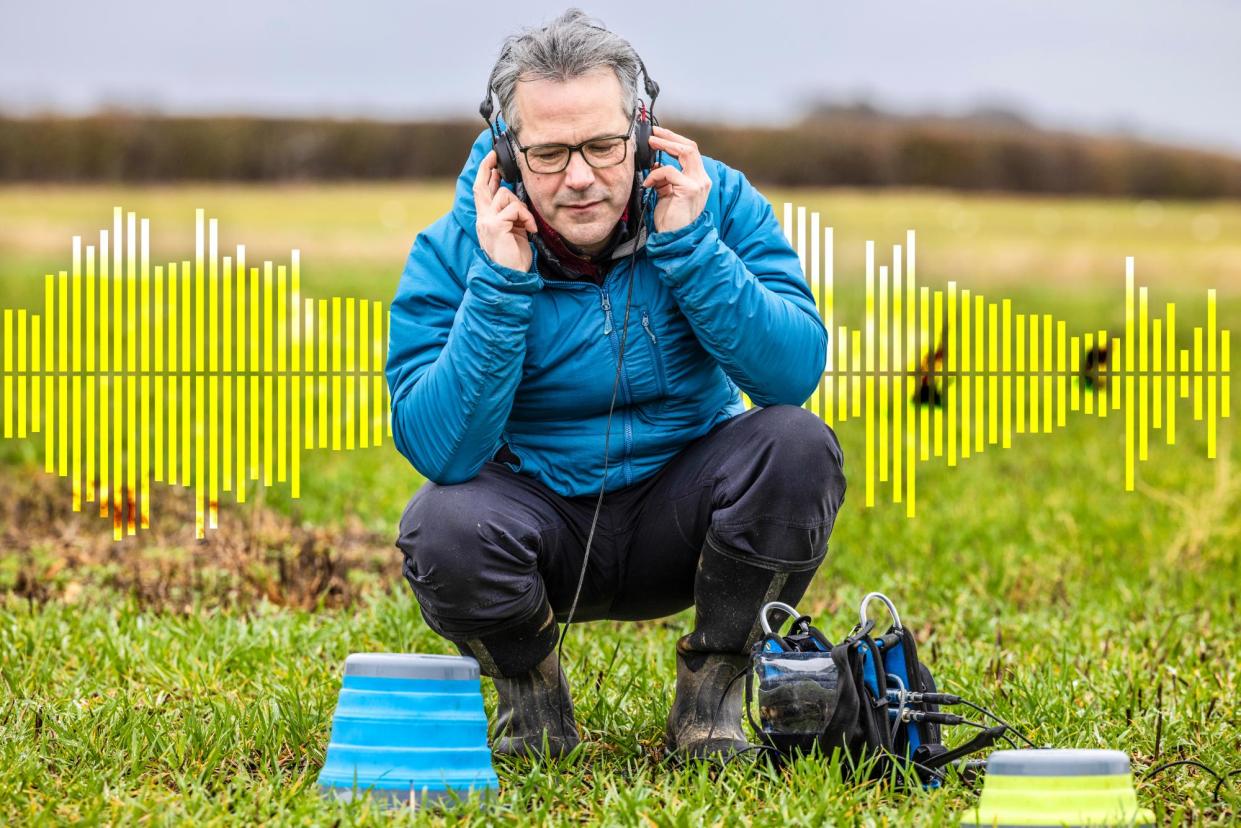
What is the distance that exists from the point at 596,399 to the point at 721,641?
66 centimetres

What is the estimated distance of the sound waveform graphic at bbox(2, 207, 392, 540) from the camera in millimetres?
5309

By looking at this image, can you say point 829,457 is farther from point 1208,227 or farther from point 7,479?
point 1208,227

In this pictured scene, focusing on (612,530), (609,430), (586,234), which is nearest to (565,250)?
(586,234)

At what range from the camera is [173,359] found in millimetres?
5445

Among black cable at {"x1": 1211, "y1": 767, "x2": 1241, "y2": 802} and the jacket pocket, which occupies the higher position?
the jacket pocket

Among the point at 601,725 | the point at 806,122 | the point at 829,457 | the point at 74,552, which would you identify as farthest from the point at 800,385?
the point at 806,122

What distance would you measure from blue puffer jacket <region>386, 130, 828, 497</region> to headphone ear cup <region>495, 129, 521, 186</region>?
0.48 ft

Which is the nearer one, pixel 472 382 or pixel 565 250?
pixel 472 382

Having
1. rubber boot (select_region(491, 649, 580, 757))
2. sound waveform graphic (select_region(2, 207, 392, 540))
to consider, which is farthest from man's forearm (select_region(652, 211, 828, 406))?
sound waveform graphic (select_region(2, 207, 392, 540))

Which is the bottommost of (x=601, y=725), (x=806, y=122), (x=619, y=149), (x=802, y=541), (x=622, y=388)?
(x=601, y=725)

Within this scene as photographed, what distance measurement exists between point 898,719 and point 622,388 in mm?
1003

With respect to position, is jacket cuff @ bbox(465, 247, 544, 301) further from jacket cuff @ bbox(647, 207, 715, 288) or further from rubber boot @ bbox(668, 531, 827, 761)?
rubber boot @ bbox(668, 531, 827, 761)

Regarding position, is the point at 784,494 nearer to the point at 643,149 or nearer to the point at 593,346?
the point at 593,346

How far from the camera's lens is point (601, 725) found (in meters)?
3.93
